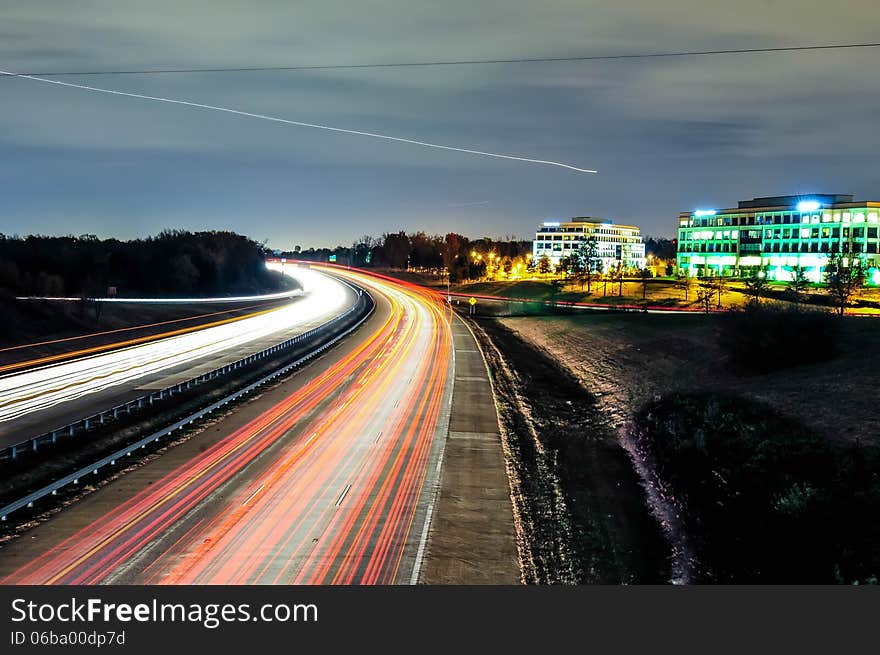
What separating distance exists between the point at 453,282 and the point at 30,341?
115 m

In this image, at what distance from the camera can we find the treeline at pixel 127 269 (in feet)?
276

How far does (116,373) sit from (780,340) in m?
39.7

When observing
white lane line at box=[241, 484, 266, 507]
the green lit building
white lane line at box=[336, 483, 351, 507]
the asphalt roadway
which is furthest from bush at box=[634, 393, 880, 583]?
the green lit building

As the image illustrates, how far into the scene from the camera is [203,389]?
38500 mm

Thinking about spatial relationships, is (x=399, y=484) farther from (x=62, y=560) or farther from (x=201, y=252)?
(x=201, y=252)

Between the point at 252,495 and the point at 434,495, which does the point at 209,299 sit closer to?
the point at 252,495

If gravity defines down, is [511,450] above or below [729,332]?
below

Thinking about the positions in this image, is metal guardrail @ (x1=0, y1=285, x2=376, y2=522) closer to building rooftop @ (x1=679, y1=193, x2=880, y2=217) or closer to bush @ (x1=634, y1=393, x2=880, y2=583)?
bush @ (x1=634, y1=393, x2=880, y2=583)

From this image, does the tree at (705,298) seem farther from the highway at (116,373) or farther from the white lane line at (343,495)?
the white lane line at (343,495)

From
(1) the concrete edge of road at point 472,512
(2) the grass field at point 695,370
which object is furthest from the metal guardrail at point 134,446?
(2) the grass field at point 695,370

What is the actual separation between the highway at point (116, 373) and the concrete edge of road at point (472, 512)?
17008 millimetres

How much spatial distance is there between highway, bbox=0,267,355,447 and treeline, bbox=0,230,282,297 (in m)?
21.6

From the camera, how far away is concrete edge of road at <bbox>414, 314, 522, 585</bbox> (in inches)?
654
